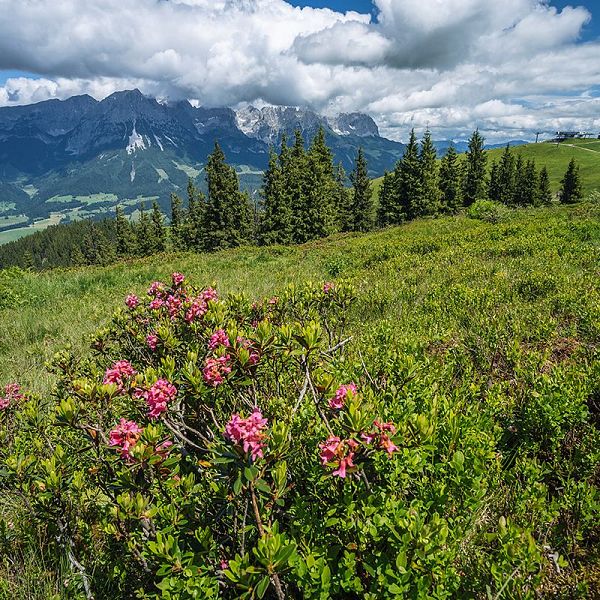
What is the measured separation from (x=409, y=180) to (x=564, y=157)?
10065cm

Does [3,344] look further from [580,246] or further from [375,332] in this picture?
[580,246]

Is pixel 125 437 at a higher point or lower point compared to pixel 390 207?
higher

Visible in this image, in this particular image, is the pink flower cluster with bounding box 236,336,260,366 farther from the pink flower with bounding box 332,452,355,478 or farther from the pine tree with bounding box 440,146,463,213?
the pine tree with bounding box 440,146,463,213

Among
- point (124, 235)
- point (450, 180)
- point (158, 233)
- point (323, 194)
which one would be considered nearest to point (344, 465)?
point (323, 194)

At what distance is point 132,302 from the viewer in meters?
4.54

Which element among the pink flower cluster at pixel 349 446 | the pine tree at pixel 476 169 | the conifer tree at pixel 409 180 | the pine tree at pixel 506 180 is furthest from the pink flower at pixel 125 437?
the pine tree at pixel 506 180

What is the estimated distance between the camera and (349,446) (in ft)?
6.23

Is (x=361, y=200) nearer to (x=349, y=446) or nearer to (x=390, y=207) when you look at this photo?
(x=390, y=207)

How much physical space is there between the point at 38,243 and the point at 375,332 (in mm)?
191613

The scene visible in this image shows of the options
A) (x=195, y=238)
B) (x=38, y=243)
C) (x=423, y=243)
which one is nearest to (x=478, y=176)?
(x=195, y=238)

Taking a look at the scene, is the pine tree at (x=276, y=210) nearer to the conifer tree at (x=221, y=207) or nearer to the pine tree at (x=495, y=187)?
the conifer tree at (x=221, y=207)

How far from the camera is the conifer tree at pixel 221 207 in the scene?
49.2 meters

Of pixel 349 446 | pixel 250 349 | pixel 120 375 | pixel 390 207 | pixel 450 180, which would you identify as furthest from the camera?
pixel 450 180

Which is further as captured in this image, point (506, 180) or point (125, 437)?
point (506, 180)
